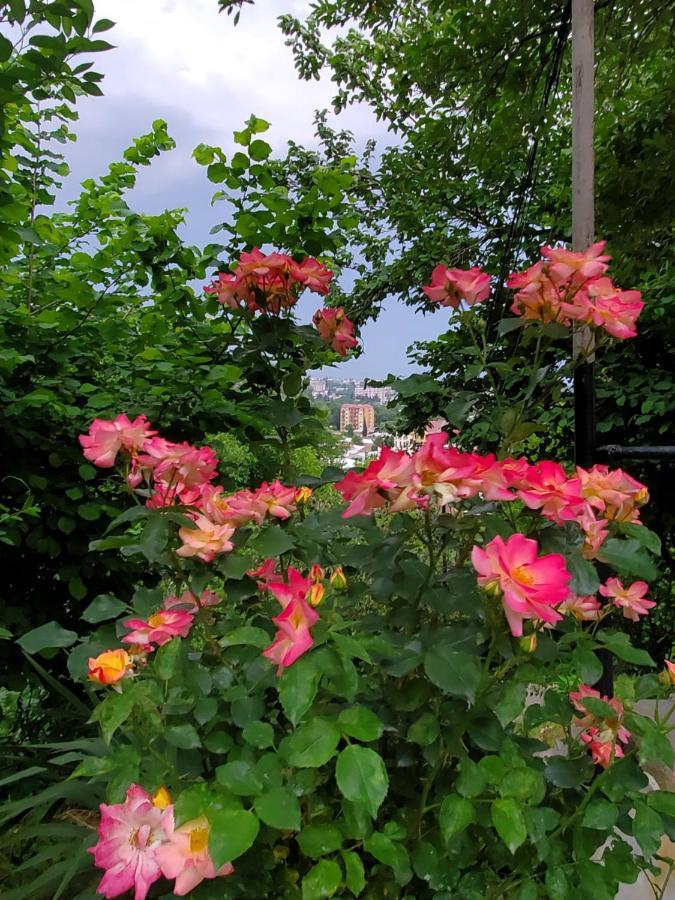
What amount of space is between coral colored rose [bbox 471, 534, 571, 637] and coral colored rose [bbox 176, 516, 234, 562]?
0.29 m

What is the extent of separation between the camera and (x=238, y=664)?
749mm

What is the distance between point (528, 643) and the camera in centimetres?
62

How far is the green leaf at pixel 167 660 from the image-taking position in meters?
0.61

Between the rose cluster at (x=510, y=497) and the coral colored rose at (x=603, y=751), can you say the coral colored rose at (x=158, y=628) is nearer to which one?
the rose cluster at (x=510, y=497)

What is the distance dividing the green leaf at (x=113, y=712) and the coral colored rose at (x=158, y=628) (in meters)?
0.07

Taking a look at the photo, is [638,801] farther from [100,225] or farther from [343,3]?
[343,3]

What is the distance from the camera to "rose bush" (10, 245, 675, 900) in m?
0.56

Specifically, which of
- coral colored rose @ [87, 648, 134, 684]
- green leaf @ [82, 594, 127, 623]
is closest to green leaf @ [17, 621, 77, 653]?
green leaf @ [82, 594, 127, 623]

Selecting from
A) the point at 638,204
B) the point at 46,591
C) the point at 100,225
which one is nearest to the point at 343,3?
the point at 638,204

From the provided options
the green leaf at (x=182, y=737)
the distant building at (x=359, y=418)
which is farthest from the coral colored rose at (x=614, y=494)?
the distant building at (x=359, y=418)

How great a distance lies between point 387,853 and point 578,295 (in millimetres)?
720

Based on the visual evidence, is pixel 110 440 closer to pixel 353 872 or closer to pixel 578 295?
pixel 353 872

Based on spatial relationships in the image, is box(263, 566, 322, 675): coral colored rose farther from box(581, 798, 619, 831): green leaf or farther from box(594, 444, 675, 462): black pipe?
box(594, 444, 675, 462): black pipe

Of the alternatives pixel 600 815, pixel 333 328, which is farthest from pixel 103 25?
pixel 600 815
